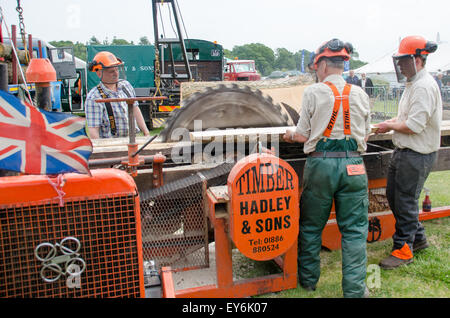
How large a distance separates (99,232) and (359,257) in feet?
7.07

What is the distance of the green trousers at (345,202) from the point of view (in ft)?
10.7

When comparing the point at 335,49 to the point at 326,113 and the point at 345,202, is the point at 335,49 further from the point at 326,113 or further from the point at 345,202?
the point at 345,202

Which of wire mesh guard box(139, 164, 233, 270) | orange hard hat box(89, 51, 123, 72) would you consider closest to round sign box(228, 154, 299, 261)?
wire mesh guard box(139, 164, 233, 270)

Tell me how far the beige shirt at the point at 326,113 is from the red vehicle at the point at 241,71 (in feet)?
62.0

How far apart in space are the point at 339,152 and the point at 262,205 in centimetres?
78

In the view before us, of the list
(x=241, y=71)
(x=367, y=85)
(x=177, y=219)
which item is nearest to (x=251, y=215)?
(x=177, y=219)

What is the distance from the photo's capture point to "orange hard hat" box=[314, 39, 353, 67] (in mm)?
3277

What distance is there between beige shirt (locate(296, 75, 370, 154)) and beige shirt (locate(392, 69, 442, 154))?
634 millimetres

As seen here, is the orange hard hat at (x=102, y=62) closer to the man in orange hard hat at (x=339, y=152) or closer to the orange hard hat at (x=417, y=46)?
the man in orange hard hat at (x=339, y=152)

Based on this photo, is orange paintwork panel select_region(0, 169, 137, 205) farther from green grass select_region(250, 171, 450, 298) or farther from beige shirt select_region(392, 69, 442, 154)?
beige shirt select_region(392, 69, 442, 154)

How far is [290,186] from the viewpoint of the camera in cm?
322

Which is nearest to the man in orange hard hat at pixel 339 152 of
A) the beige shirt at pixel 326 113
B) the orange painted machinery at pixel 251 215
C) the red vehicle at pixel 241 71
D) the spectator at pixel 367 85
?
the beige shirt at pixel 326 113

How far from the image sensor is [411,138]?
380 centimetres

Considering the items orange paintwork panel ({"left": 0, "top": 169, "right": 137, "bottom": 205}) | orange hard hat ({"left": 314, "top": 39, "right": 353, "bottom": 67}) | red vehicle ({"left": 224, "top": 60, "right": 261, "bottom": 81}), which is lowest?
orange paintwork panel ({"left": 0, "top": 169, "right": 137, "bottom": 205})
